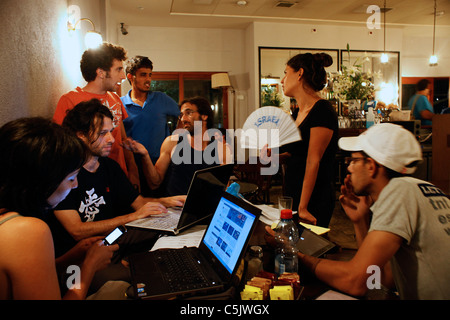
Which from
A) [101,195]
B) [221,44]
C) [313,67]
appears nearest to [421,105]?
[221,44]

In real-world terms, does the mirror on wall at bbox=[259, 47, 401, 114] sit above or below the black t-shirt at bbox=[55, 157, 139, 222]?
above

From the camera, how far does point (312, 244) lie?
4.00 ft

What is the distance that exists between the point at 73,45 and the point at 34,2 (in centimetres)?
109

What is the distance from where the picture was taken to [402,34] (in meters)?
7.44

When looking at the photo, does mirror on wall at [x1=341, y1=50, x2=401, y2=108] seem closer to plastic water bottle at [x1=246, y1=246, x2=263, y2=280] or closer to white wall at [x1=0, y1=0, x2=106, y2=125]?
white wall at [x1=0, y1=0, x2=106, y2=125]

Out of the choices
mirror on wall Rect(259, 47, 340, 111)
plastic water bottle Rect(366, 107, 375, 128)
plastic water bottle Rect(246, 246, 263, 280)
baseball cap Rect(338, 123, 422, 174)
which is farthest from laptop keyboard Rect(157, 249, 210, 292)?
mirror on wall Rect(259, 47, 340, 111)

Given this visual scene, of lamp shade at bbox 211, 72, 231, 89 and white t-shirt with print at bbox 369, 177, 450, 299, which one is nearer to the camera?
white t-shirt with print at bbox 369, 177, 450, 299

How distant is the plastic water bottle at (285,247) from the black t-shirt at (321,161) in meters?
0.67

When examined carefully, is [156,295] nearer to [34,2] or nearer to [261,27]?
[34,2]

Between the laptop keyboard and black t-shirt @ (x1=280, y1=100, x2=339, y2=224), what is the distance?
0.91m

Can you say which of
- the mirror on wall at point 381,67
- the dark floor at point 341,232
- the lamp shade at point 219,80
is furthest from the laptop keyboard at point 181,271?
the mirror on wall at point 381,67

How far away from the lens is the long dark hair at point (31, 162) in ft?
2.92

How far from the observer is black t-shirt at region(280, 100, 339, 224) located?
5.94ft

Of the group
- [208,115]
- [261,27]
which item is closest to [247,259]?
[208,115]
